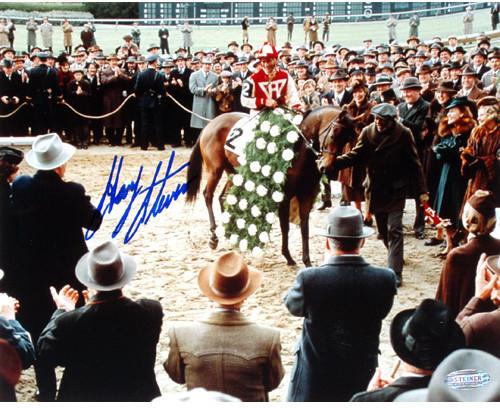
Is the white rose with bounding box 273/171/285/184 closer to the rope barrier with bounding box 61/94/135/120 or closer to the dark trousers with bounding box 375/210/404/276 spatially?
the dark trousers with bounding box 375/210/404/276

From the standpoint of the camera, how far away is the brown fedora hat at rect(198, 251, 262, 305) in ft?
11.3

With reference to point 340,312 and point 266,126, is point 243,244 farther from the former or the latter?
point 340,312

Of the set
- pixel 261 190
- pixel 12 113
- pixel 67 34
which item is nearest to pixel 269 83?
pixel 261 190

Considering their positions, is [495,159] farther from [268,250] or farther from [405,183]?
[268,250]

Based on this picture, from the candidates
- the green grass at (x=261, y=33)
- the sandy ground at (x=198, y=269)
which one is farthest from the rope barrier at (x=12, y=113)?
the green grass at (x=261, y=33)

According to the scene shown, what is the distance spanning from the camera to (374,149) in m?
7.18

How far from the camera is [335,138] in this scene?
299 inches

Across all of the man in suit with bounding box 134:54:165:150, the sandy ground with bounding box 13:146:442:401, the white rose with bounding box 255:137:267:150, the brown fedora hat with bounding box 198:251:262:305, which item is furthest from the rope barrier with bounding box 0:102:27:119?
the brown fedora hat with bounding box 198:251:262:305

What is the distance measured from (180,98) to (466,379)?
13470mm

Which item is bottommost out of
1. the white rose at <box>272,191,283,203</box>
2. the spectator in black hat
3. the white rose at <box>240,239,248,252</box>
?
the white rose at <box>240,239,248,252</box>

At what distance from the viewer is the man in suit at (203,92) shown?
14.8 m

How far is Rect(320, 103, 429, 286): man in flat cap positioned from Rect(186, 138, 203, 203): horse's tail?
2417 mm

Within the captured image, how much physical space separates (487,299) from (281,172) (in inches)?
151

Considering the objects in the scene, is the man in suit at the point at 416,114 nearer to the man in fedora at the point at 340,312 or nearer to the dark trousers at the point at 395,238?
the dark trousers at the point at 395,238
